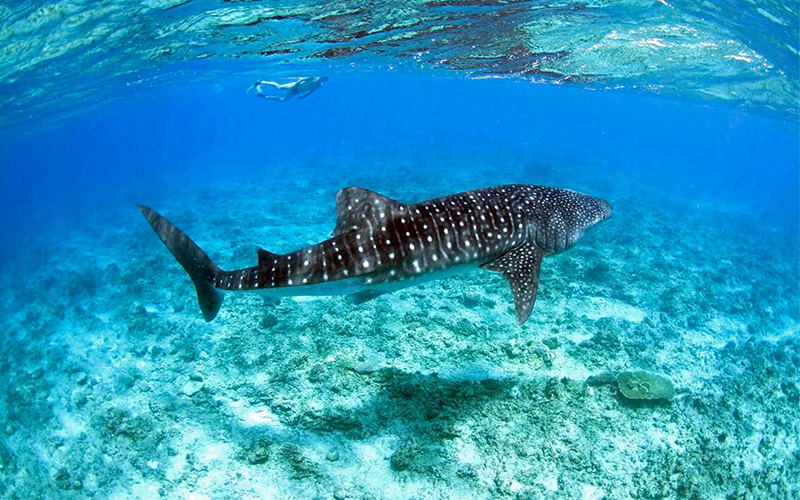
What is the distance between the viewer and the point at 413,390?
8109mm

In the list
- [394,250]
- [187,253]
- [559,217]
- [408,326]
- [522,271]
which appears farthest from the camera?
[408,326]

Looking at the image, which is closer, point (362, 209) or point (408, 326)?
point (362, 209)

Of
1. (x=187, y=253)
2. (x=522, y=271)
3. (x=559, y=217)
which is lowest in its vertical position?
(x=522, y=271)

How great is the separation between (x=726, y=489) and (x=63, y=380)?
1497cm

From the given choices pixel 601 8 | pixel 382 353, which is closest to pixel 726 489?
pixel 382 353

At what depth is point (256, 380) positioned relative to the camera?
912cm

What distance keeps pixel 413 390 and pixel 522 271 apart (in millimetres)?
3616

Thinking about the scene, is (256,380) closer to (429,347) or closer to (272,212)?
(429,347)

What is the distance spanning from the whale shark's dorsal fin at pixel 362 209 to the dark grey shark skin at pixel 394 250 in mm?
13

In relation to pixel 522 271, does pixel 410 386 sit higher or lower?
lower

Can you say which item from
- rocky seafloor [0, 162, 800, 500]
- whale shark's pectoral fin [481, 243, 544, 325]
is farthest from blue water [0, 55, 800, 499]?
whale shark's pectoral fin [481, 243, 544, 325]

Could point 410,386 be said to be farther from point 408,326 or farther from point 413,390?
point 408,326

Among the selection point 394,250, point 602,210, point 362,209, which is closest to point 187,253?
point 362,209

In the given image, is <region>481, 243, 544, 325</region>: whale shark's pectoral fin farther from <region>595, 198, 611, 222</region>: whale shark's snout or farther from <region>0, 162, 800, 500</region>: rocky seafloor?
<region>0, 162, 800, 500</region>: rocky seafloor
